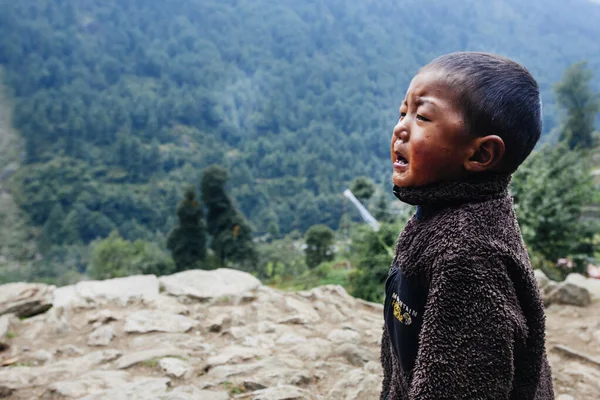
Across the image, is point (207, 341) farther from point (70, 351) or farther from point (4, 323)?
point (4, 323)

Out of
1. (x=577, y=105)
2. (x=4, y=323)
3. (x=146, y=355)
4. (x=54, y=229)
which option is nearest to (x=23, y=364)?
(x=4, y=323)

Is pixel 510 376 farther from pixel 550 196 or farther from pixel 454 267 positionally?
pixel 550 196

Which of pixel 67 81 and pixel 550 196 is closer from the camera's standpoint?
pixel 550 196

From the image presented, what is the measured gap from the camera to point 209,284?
463 centimetres

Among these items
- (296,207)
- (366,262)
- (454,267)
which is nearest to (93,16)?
(296,207)

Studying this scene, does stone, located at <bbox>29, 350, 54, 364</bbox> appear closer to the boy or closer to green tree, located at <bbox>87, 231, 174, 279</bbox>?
the boy

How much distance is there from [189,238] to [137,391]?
12.4 metres

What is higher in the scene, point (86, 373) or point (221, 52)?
point (221, 52)

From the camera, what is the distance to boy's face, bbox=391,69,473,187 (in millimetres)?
1023

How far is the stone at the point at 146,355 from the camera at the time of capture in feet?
9.70

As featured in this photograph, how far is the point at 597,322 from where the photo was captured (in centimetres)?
368

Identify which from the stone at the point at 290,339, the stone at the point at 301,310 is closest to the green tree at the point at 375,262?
the stone at the point at 301,310

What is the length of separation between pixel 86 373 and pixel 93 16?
259 feet

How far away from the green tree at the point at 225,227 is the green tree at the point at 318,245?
8.12 ft
